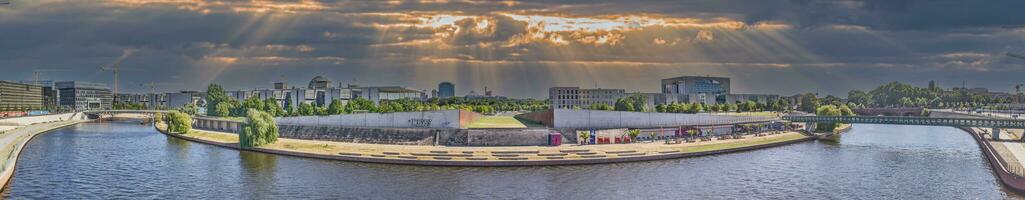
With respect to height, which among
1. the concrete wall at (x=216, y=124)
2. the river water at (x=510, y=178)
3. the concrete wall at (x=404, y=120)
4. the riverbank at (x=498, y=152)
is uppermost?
the concrete wall at (x=404, y=120)

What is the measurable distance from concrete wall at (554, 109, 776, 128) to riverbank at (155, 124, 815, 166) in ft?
28.0

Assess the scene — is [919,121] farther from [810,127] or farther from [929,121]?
[810,127]

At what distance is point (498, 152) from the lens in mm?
85000

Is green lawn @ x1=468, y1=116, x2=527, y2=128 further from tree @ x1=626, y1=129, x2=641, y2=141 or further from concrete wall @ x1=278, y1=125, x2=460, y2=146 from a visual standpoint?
tree @ x1=626, y1=129, x2=641, y2=141

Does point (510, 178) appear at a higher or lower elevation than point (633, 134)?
lower

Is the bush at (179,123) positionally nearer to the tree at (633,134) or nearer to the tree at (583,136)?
the tree at (583,136)

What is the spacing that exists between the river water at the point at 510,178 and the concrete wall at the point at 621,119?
19425mm

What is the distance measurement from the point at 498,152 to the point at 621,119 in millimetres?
28600

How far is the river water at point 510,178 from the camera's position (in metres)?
60.3

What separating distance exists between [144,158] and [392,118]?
29.4 metres

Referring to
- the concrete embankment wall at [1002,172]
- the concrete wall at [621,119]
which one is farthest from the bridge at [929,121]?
the concrete wall at [621,119]

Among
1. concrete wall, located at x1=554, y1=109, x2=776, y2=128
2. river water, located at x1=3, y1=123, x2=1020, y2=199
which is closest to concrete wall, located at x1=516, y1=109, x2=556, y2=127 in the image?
concrete wall, located at x1=554, y1=109, x2=776, y2=128

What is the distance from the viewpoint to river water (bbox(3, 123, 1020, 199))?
198 ft

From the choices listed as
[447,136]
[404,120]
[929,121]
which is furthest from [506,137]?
[929,121]
